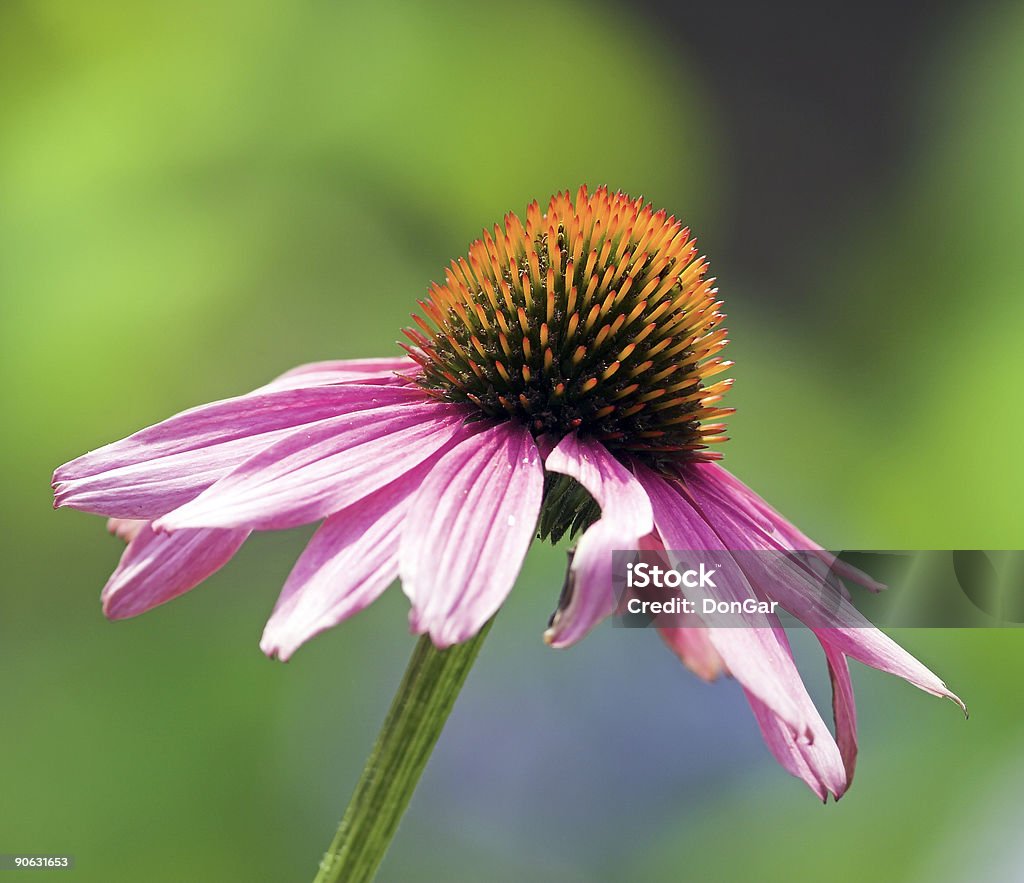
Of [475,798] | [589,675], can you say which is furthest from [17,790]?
[589,675]

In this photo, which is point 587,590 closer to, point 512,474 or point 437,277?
point 512,474

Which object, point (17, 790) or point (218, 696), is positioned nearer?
point (17, 790)

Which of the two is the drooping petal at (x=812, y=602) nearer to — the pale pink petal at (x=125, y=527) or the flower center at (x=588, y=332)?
the flower center at (x=588, y=332)

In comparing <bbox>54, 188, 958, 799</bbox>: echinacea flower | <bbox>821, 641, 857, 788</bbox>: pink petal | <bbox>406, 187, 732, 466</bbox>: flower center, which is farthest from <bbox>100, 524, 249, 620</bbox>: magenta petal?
<bbox>821, 641, 857, 788</bbox>: pink petal

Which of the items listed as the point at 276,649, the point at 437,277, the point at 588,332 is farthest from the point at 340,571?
the point at 437,277

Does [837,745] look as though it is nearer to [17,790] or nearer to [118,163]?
[17,790]

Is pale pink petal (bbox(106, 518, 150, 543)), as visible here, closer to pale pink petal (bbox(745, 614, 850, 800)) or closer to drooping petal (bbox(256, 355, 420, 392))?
drooping petal (bbox(256, 355, 420, 392))

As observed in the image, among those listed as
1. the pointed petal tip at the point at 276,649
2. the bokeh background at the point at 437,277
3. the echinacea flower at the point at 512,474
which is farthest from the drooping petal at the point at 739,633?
the bokeh background at the point at 437,277
